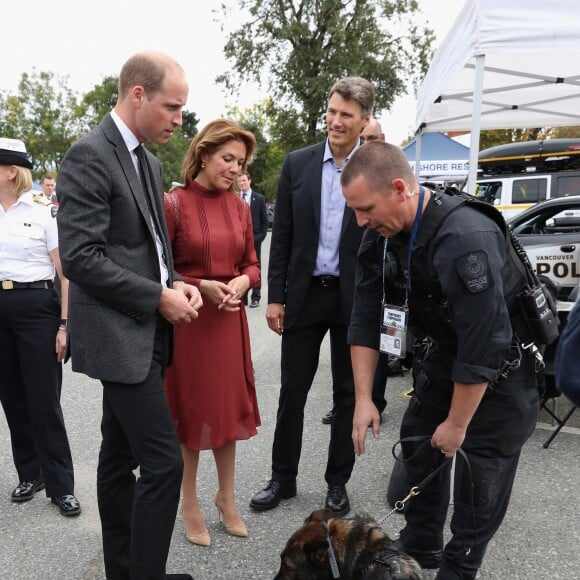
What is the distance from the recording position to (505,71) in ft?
17.8

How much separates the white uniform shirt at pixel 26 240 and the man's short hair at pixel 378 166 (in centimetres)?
184

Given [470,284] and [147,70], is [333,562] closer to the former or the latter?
[470,284]

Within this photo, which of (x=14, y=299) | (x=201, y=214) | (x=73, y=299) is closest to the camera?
(x=73, y=299)

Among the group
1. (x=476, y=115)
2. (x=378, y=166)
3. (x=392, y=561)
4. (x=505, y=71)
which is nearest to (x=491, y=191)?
(x=505, y=71)

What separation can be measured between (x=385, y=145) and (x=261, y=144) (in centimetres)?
4867

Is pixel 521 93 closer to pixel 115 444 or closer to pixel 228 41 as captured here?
pixel 115 444

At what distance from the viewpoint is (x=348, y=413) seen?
299 cm

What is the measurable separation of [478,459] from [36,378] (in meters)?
2.24

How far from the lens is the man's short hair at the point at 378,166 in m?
1.79

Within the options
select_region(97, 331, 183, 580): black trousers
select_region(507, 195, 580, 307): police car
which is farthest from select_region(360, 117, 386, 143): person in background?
select_region(507, 195, 580, 307): police car

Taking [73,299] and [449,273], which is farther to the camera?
[73,299]

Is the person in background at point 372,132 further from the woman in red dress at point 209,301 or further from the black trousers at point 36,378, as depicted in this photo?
the black trousers at point 36,378

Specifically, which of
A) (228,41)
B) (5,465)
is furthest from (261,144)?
(5,465)

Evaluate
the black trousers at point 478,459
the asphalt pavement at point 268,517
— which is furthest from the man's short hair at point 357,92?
the asphalt pavement at point 268,517
